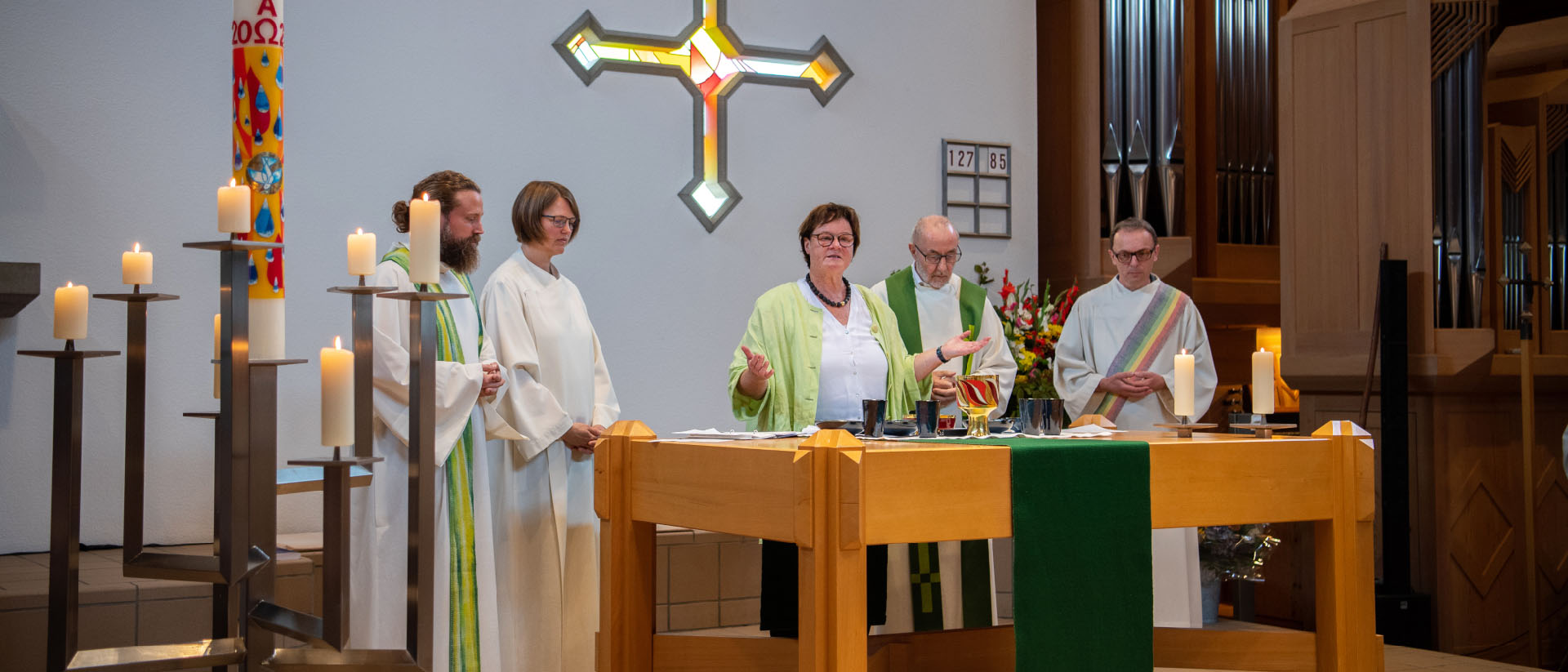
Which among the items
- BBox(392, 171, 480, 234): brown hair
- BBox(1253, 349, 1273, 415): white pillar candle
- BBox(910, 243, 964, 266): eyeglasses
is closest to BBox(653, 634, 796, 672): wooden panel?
BBox(1253, 349, 1273, 415): white pillar candle

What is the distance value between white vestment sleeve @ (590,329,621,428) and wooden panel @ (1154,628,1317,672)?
1761mm

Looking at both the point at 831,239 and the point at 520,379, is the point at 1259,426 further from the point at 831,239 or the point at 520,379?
the point at 520,379

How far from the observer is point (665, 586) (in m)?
4.77

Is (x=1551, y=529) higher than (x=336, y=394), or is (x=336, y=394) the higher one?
(x=336, y=394)

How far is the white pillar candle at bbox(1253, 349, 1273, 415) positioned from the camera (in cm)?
299

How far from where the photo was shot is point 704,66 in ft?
18.1

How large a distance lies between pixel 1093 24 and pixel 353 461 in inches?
194

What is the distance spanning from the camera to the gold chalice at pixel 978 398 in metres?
2.81

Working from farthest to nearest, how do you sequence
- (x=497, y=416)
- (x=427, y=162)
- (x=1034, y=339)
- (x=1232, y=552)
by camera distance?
(x=1034, y=339)
(x=1232, y=552)
(x=427, y=162)
(x=497, y=416)

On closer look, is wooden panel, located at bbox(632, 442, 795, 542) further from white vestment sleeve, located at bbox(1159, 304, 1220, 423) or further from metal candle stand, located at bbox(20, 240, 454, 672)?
white vestment sleeve, located at bbox(1159, 304, 1220, 423)

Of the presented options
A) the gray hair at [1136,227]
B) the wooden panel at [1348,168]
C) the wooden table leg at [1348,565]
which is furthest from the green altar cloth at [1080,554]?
the wooden panel at [1348,168]

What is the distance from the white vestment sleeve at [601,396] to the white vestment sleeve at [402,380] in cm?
53

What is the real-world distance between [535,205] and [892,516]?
1.99 m

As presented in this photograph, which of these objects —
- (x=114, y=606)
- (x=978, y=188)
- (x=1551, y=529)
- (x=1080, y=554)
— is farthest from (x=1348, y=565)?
(x=1551, y=529)
